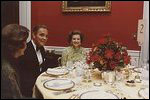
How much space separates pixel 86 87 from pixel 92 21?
5.08 feet

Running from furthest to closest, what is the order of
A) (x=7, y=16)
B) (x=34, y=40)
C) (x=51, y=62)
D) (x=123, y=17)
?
(x=123, y=17) < (x=51, y=62) < (x=34, y=40) < (x=7, y=16)

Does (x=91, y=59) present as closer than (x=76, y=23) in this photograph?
Yes

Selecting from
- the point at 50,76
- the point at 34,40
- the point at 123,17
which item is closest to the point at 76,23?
the point at 123,17

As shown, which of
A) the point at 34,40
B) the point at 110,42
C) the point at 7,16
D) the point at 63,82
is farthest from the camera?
the point at 34,40

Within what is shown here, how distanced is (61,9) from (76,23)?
0.85 ft

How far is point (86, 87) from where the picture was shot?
53.8 inches

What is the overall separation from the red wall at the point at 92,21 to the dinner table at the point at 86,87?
107 cm

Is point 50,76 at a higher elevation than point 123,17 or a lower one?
lower

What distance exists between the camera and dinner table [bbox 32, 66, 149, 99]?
1.19 m

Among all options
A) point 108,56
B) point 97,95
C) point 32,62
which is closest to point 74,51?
point 32,62

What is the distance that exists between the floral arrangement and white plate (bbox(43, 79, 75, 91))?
0.77 ft

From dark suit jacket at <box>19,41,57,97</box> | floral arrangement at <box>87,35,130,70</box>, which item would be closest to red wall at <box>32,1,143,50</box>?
dark suit jacket at <box>19,41,57,97</box>

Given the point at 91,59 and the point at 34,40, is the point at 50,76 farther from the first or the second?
the point at 34,40

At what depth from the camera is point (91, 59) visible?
1.52m
